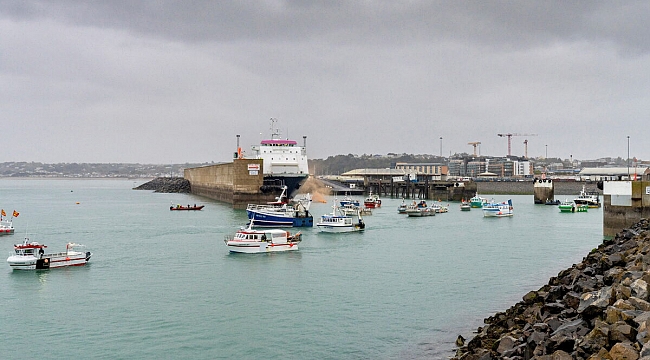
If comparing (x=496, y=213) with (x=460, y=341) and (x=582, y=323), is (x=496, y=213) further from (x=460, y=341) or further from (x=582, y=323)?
(x=582, y=323)

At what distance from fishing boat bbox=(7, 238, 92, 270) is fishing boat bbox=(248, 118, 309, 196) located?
3931 cm

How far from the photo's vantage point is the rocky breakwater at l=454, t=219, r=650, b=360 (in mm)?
8742

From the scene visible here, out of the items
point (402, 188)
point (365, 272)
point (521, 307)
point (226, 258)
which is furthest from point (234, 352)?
point (402, 188)

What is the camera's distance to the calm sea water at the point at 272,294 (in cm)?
1593

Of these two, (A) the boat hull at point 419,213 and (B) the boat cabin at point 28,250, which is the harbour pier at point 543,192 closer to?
(A) the boat hull at point 419,213

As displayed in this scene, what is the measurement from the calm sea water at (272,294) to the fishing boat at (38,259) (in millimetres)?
645

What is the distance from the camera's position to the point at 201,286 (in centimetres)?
2339

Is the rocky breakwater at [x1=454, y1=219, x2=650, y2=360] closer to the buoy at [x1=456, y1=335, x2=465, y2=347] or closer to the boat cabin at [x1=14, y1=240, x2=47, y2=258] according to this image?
the buoy at [x1=456, y1=335, x2=465, y2=347]

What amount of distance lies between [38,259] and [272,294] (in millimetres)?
11910

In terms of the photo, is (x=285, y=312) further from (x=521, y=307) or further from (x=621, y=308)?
(x=621, y=308)

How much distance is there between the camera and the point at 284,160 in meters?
71.1

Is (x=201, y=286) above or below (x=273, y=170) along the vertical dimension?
below

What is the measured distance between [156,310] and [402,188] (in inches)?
3365

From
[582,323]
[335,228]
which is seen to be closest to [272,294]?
[582,323]
